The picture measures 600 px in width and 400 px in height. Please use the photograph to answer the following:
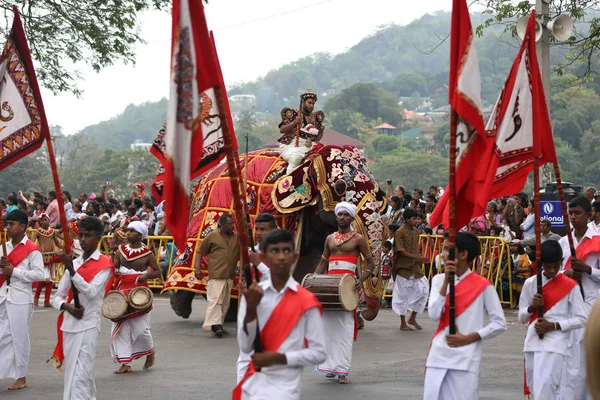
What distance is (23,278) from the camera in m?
10.4

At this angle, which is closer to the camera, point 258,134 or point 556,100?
point 556,100

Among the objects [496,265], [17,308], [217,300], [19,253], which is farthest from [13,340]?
[496,265]

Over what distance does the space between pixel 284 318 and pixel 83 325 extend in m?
3.28

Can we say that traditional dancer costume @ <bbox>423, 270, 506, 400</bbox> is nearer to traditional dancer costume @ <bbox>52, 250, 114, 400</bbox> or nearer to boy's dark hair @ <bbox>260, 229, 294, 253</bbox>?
boy's dark hair @ <bbox>260, 229, 294, 253</bbox>

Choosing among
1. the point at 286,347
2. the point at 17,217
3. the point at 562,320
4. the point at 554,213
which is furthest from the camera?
the point at 554,213

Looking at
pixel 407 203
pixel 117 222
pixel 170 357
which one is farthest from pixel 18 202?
pixel 170 357

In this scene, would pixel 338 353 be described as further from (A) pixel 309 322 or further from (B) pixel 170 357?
(A) pixel 309 322

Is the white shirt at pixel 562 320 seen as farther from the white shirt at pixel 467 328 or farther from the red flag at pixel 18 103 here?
the red flag at pixel 18 103

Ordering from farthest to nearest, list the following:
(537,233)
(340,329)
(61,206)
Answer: (340,329), (61,206), (537,233)

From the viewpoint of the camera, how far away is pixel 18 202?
87.5 feet

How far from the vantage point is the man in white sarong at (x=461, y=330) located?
23.1 feet

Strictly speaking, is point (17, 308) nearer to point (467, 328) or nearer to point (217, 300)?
point (217, 300)

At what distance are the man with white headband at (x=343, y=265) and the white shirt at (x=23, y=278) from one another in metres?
2.95

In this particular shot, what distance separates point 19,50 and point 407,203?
12.4 metres
